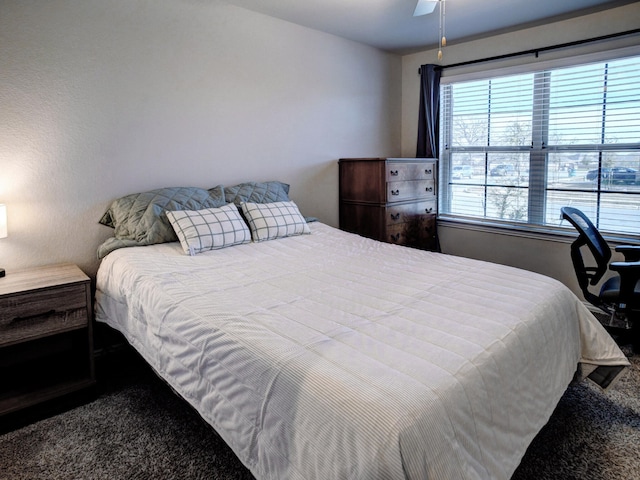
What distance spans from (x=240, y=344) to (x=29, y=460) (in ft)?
4.12

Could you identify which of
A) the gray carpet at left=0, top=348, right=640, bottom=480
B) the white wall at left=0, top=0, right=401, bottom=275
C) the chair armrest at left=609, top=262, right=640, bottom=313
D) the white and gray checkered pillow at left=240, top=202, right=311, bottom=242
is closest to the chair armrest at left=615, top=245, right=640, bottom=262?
the chair armrest at left=609, top=262, right=640, bottom=313

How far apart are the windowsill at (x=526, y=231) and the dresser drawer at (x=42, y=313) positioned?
342cm

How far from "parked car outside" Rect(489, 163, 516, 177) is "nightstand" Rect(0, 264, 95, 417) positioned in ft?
11.6

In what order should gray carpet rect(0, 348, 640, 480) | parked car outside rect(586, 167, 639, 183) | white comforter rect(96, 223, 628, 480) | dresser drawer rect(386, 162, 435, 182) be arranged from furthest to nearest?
dresser drawer rect(386, 162, 435, 182)
parked car outside rect(586, 167, 639, 183)
gray carpet rect(0, 348, 640, 480)
white comforter rect(96, 223, 628, 480)

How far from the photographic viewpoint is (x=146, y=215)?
266 cm

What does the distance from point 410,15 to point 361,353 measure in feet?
9.69

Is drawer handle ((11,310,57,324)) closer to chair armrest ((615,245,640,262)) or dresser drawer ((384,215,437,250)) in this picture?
dresser drawer ((384,215,437,250))

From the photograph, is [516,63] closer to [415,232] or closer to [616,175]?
[616,175]

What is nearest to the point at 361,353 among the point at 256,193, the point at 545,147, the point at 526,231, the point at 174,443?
the point at 174,443

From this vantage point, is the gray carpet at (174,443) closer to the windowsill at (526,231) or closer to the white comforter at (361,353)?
the white comforter at (361,353)

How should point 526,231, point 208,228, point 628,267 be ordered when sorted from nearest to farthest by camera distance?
point 628,267, point 208,228, point 526,231

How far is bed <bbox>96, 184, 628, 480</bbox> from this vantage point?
1.08 m

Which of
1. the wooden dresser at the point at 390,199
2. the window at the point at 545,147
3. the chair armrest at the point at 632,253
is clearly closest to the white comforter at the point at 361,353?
the chair armrest at the point at 632,253

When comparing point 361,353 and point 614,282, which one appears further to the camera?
point 614,282
